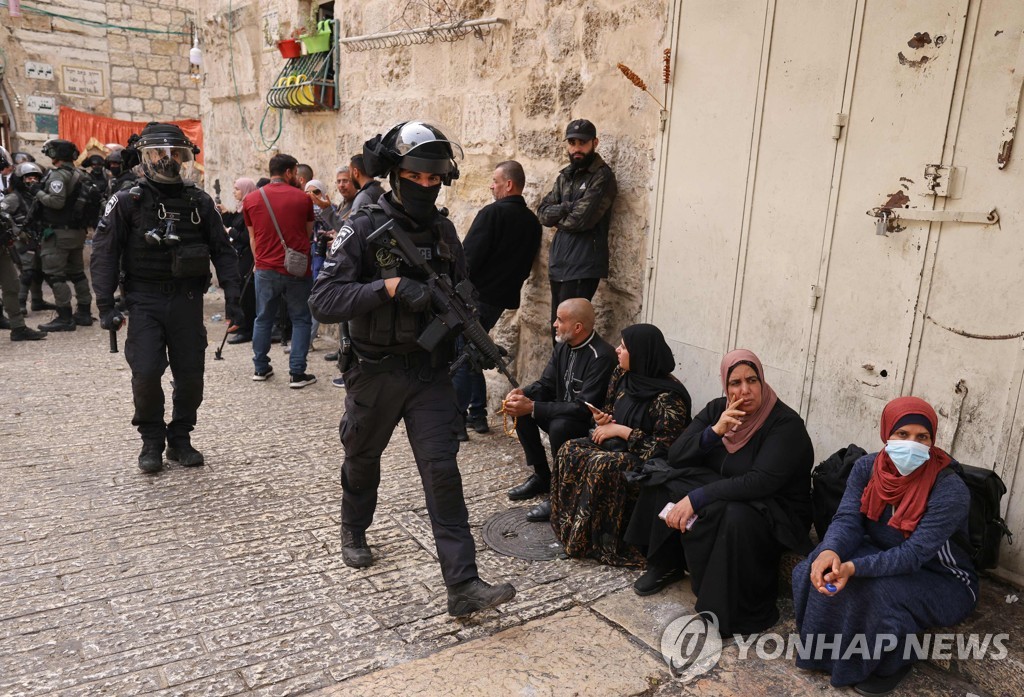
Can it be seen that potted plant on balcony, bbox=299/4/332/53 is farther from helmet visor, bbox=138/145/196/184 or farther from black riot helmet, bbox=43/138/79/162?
helmet visor, bbox=138/145/196/184

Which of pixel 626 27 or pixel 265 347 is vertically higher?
pixel 626 27

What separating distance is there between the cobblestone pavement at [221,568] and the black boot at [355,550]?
0.04 metres

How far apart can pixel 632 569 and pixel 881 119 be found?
2.42 meters

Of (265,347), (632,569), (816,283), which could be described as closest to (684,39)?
(816,283)

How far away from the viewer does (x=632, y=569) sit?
3.69m

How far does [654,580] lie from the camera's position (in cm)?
348

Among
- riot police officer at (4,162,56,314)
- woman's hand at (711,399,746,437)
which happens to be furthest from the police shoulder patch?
riot police officer at (4,162,56,314)

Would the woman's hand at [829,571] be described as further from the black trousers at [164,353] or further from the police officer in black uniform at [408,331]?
the black trousers at [164,353]

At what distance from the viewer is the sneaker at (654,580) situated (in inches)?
136

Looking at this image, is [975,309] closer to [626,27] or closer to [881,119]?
[881,119]

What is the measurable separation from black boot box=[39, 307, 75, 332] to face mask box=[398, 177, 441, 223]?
7006mm

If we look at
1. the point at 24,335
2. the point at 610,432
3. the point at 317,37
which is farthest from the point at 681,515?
the point at 24,335

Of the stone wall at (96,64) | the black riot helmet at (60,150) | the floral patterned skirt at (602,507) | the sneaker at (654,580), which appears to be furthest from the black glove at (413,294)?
the stone wall at (96,64)

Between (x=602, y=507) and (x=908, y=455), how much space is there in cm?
140
